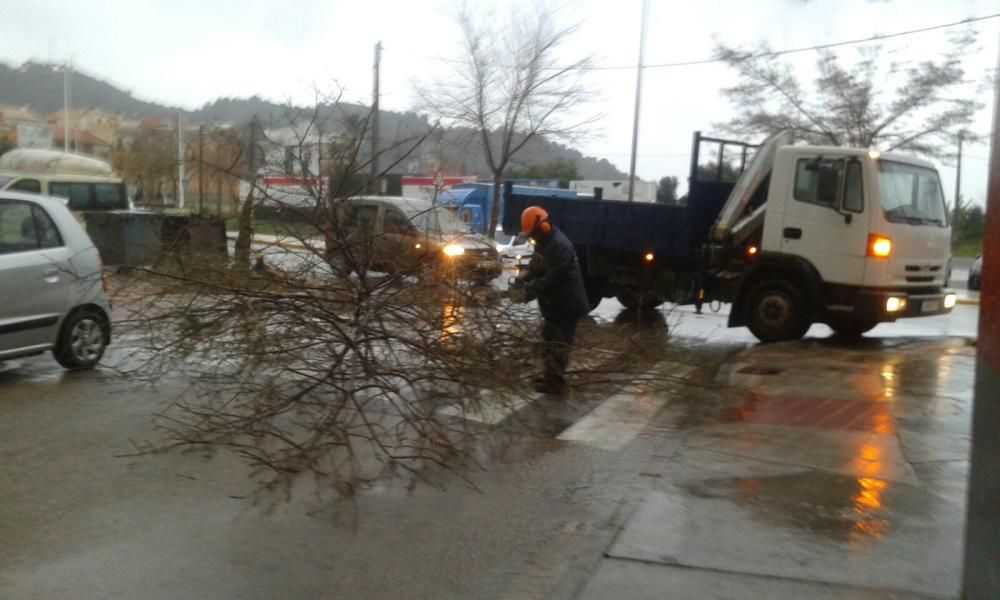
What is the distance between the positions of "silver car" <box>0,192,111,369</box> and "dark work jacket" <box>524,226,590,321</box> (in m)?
4.16

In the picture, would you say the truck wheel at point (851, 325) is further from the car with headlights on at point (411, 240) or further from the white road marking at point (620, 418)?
the car with headlights on at point (411, 240)

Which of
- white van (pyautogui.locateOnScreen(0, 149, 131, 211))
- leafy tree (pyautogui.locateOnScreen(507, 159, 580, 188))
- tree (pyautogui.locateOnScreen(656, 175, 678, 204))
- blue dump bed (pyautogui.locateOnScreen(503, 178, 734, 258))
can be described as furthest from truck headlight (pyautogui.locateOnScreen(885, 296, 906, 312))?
leafy tree (pyautogui.locateOnScreen(507, 159, 580, 188))

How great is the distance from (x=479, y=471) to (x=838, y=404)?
366 cm

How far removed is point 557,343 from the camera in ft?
27.3

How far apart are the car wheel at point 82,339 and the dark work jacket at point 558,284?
4.29 m

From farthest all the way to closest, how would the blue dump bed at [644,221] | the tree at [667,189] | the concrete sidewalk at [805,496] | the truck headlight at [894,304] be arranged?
the tree at [667,189] → the blue dump bed at [644,221] → the truck headlight at [894,304] → the concrete sidewalk at [805,496]

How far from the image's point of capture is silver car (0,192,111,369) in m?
8.47

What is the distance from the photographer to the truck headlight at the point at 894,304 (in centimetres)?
1120

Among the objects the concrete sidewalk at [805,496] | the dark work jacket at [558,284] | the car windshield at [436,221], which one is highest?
the car windshield at [436,221]

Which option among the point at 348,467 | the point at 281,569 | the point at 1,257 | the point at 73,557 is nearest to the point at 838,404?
the point at 348,467

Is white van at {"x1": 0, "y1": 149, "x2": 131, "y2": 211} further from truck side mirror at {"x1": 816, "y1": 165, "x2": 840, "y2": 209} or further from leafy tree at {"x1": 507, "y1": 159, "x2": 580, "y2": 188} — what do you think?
truck side mirror at {"x1": 816, "y1": 165, "x2": 840, "y2": 209}

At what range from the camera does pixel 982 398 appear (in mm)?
3779

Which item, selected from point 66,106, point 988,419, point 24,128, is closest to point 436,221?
point 988,419

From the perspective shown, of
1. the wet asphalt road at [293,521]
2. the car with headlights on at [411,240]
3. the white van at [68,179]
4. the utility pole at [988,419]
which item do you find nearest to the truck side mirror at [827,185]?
the car with headlights on at [411,240]
